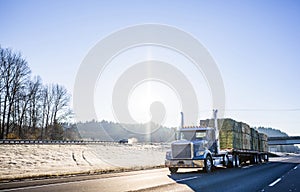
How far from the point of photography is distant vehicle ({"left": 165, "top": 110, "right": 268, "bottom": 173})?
759 inches

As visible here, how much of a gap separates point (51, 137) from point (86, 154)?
2988cm

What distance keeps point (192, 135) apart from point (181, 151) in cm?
172

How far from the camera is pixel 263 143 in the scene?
38.2 metres

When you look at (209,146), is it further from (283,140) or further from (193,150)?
(283,140)

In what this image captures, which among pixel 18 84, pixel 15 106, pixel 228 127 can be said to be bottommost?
pixel 228 127

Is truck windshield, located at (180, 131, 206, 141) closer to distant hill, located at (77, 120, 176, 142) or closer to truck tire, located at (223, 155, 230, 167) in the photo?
truck tire, located at (223, 155, 230, 167)

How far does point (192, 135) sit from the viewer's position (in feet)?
67.7

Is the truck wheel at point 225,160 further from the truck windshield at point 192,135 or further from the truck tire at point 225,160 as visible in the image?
the truck windshield at point 192,135

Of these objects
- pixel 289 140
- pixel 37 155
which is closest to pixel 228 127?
pixel 37 155

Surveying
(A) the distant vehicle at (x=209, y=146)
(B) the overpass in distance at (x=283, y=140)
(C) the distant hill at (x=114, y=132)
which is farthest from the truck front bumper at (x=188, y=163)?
(C) the distant hill at (x=114, y=132)

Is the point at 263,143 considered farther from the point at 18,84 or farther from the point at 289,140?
the point at 289,140

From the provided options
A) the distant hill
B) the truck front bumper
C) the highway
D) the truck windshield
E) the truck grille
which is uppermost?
the distant hill

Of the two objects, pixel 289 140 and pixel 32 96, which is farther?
pixel 289 140

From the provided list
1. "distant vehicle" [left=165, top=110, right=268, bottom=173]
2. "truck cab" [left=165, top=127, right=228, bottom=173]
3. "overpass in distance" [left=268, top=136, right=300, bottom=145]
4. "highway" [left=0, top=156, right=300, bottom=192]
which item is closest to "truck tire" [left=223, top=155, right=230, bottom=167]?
"distant vehicle" [left=165, top=110, right=268, bottom=173]
